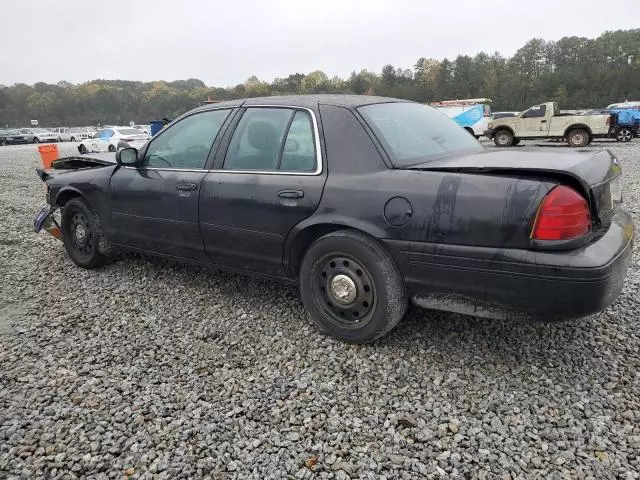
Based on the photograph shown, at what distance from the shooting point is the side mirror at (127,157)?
3.87 m

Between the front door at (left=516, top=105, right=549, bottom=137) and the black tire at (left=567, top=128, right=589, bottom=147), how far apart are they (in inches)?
34.6

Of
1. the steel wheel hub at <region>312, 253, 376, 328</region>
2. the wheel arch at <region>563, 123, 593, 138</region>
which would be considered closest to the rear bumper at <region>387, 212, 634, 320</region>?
the steel wheel hub at <region>312, 253, 376, 328</region>

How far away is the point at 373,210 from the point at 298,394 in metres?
1.11

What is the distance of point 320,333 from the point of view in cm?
315

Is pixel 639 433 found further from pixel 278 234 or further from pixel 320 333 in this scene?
pixel 278 234

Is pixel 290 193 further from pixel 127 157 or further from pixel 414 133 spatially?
pixel 127 157

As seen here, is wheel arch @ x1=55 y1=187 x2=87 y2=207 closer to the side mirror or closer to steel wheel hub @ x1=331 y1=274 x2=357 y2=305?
the side mirror

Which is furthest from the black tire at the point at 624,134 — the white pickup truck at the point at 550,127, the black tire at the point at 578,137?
the black tire at the point at 578,137

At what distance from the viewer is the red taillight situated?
2.22m

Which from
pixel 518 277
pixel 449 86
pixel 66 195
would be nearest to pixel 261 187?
pixel 518 277

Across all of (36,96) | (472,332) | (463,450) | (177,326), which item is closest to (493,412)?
(463,450)

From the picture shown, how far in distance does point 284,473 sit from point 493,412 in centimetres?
107

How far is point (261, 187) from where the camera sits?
10.2ft

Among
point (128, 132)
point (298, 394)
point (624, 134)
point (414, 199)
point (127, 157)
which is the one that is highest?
point (128, 132)
